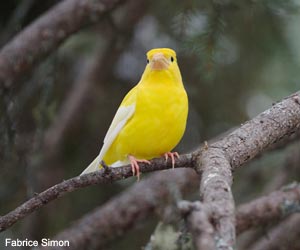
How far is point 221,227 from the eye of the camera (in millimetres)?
1390

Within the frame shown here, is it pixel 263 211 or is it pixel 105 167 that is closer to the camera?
pixel 105 167

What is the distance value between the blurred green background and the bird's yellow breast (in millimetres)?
981

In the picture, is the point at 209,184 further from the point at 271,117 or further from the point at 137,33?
the point at 137,33

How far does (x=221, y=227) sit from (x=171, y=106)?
126cm

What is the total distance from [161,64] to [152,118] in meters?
0.27

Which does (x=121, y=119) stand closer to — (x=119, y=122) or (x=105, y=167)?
(x=119, y=122)

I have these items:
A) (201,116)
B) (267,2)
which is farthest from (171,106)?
(201,116)

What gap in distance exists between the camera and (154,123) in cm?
260

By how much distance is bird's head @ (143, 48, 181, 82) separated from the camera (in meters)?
2.73

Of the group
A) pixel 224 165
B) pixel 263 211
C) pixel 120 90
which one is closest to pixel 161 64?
pixel 224 165

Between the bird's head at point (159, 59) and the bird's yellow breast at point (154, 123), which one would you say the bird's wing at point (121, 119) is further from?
the bird's head at point (159, 59)

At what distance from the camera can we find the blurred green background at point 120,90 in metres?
3.92

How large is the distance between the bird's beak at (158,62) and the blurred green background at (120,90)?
35.2 inches

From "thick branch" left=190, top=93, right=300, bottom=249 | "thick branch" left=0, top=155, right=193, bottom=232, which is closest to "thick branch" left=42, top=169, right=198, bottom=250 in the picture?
"thick branch" left=190, top=93, right=300, bottom=249
